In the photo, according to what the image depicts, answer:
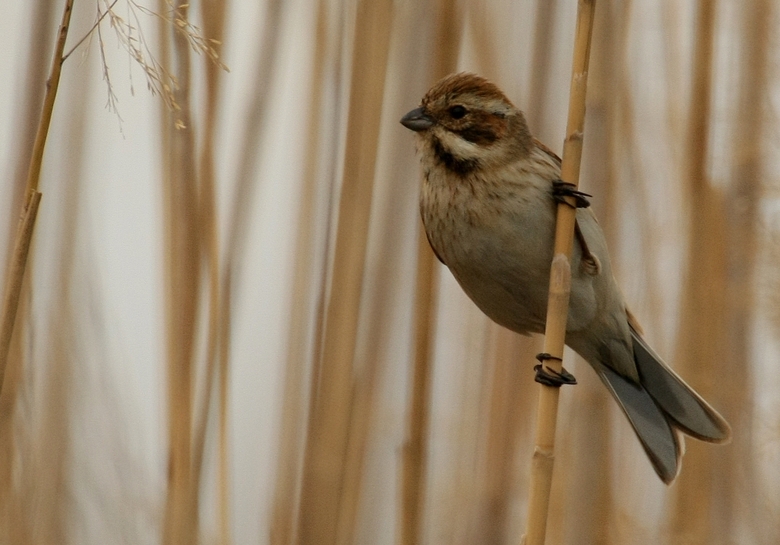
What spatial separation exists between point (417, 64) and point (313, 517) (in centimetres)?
111

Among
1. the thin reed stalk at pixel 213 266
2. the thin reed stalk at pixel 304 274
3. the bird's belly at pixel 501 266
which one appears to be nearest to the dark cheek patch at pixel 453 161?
the bird's belly at pixel 501 266

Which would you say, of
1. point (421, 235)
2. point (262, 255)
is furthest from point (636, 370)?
point (262, 255)

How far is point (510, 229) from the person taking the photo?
1.96 m

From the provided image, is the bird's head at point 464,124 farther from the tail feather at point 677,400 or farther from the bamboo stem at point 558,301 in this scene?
the tail feather at point 677,400

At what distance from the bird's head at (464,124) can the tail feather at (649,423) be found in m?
0.63

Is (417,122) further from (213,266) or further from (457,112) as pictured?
(213,266)

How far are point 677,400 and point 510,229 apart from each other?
0.59 m

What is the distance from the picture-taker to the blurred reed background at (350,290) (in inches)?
82.3

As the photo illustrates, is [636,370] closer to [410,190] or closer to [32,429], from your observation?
[410,190]

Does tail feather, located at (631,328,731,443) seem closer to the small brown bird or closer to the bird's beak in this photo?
the small brown bird

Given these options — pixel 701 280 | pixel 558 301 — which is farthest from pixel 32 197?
pixel 701 280

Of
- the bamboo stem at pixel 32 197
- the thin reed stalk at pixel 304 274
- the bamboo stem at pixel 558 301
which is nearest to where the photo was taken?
the bamboo stem at pixel 32 197

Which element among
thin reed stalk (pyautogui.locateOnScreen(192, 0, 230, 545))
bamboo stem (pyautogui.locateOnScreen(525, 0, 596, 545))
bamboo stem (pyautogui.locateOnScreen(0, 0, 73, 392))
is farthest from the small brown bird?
bamboo stem (pyautogui.locateOnScreen(0, 0, 73, 392))

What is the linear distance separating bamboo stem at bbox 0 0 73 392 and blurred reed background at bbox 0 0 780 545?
0.93 metres
